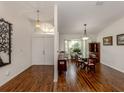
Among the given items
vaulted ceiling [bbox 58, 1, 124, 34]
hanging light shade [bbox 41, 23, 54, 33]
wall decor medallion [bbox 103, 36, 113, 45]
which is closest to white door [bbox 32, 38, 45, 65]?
hanging light shade [bbox 41, 23, 54, 33]

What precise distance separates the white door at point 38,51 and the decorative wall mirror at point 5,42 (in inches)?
132

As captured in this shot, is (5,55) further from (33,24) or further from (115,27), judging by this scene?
(115,27)

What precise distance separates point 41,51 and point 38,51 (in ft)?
0.68

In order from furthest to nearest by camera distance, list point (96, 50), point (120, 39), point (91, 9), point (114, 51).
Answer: point (96, 50), point (114, 51), point (120, 39), point (91, 9)

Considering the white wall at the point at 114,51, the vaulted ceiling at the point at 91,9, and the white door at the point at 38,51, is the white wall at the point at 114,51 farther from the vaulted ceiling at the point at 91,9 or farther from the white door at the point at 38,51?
the white door at the point at 38,51

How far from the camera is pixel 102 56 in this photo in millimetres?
8211

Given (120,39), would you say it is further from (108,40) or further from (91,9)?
(91,9)

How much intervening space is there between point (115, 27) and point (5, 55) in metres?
5.76

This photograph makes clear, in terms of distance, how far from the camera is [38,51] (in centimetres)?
761

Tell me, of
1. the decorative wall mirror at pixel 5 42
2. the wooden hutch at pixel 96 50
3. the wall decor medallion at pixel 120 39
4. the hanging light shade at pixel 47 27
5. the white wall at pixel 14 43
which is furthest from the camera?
the wooden hutch at pixel 96 50

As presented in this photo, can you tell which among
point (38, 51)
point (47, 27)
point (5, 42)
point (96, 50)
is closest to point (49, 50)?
point (38, 51)

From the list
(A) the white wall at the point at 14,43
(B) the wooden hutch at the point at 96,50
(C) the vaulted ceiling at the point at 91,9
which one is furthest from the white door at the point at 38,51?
(B) the wooden hutch at the point at 96,50

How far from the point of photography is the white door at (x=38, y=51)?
7598mm

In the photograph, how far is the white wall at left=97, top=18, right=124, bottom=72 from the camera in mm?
5707
